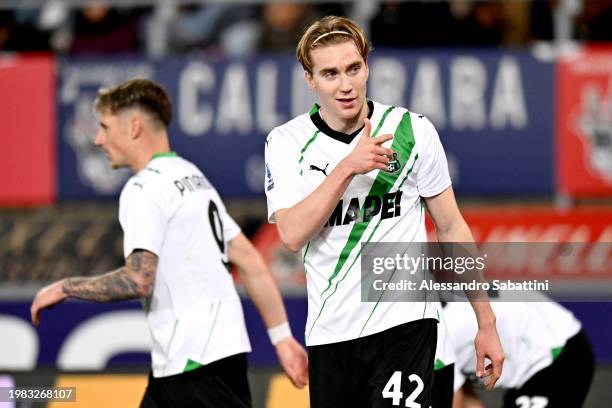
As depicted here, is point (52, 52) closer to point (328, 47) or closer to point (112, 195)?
point (112, 195)

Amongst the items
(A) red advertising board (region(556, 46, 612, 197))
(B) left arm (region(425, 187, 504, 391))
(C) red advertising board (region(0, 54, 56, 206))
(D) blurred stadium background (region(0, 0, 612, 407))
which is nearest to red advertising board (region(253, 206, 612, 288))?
(D) blurred stadium background (region(0, 0, 612, 407))

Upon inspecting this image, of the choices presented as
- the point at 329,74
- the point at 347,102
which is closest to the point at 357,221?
the point at 347,102

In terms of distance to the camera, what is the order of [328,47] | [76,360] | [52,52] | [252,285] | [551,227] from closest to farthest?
[328,47], [252,285], [76,360], [551,227], [52,52]

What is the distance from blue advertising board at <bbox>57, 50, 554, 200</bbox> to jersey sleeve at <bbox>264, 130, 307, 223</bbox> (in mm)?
5701

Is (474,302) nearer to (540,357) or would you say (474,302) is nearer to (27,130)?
(540,357)

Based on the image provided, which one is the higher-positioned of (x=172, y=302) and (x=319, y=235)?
(x=319, y=235)

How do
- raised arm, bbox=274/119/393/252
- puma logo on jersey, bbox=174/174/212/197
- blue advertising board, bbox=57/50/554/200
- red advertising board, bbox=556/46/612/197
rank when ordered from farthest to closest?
blue advertising board, bbox=57/50/554/200
red advertising board, bbox=556/46/612/197
puma logo on jersey, bbox=174/174/212/197
raised arm, bbox=274/119/393/252

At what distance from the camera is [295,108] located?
1073 centimetres

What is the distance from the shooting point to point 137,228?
5.49 metres

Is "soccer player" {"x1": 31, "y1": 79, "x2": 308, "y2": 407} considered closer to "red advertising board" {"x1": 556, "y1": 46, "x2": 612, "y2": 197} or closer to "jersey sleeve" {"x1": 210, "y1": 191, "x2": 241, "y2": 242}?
"jersey sleeve" {"x1": 210, "y1": 191, "x2": 241, "y2": 242}

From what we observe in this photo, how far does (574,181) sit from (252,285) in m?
5.32

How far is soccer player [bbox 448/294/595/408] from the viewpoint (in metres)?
6.23

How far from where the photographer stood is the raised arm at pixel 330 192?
14.5 ft

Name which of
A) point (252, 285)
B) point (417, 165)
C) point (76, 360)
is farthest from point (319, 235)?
point (76, 360)
